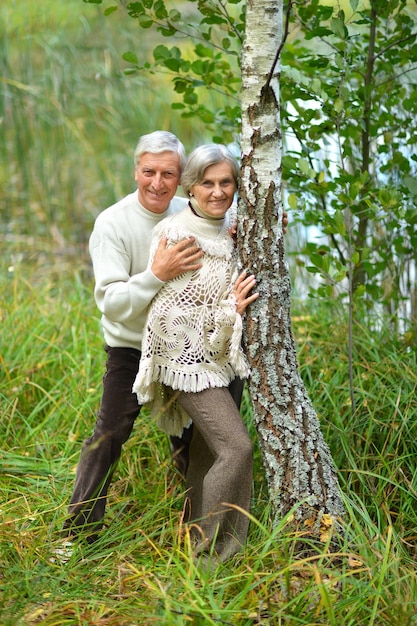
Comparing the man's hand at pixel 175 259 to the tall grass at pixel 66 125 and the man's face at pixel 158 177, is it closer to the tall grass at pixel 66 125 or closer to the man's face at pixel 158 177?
the man's face at pixel 158 177

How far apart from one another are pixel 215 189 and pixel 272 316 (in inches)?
18.4

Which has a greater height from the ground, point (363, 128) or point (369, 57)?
point (369, 57)

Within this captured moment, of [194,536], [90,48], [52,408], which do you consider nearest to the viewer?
[194,536]

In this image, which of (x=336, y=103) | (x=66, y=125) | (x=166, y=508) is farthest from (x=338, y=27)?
(x=66, y=125)

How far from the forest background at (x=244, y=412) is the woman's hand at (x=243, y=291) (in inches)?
15.4

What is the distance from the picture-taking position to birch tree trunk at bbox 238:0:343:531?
2.81m

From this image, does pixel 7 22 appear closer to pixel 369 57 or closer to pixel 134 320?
pixel 369 57

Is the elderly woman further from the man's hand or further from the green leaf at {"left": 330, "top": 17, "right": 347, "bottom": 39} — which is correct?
the green leaf at {"left": 330, "top": 17, "right": 347, "bottom": 39}

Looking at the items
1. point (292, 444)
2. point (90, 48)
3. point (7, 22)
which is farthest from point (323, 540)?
point (7, 22)

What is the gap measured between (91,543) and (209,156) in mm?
1422

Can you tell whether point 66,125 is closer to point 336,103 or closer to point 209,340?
point 336,103

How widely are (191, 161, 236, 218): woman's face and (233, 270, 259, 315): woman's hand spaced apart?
9.3 inches

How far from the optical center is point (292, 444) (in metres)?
2.88

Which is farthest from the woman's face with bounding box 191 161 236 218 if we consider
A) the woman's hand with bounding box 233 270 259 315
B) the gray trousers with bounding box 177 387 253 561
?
the gray trousers with bounding box 177 387 253 561
